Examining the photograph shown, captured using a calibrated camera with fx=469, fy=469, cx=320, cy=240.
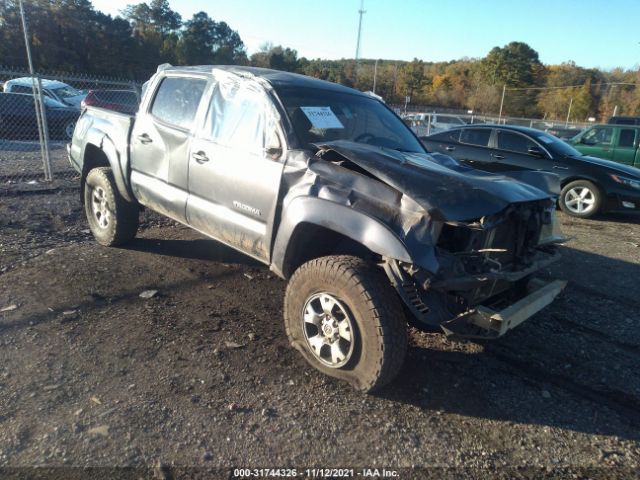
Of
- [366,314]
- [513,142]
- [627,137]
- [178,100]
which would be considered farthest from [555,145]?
[366,314]

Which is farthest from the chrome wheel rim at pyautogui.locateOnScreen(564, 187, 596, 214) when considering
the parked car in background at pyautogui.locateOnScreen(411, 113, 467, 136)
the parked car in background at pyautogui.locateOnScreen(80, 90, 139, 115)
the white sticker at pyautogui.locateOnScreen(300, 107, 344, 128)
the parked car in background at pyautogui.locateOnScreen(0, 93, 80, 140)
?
the parked car in background at pyautogui.locateOnScreen(0, 93, 80, 140)

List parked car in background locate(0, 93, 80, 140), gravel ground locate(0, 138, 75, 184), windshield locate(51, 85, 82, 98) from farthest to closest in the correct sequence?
1. windshield locate(51, 85, 82, 98)
2. parked car in background locate(0, 93, 80, 140)
3. gravel ground locate(0, 138, 75, 184)

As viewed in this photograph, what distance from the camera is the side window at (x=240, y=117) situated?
3.59m

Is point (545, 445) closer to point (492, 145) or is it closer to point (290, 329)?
point (290, 329)

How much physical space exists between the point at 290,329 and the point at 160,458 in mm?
1200

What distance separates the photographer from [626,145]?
442 inches

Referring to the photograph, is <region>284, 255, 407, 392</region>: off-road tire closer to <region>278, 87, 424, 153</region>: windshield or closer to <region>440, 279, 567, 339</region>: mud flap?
<region>440, 279, 567, 339</region>: mud flap

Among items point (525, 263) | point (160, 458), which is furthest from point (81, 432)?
point (525, 263)

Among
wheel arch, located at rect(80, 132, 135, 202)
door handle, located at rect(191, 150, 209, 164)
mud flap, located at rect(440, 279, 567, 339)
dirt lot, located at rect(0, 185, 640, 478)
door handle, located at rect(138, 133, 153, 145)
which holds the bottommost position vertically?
dirt lot, located at rect(0, 185, 640, 478)

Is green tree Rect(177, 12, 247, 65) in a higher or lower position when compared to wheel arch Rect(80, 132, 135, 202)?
higher

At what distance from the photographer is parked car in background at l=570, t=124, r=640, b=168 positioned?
36.6 ft

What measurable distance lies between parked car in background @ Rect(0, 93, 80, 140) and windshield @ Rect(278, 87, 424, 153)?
38.9 ft

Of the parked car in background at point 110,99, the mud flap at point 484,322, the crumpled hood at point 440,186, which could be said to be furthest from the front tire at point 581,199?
the parked car in background at point 110,99

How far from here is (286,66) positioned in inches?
1864
